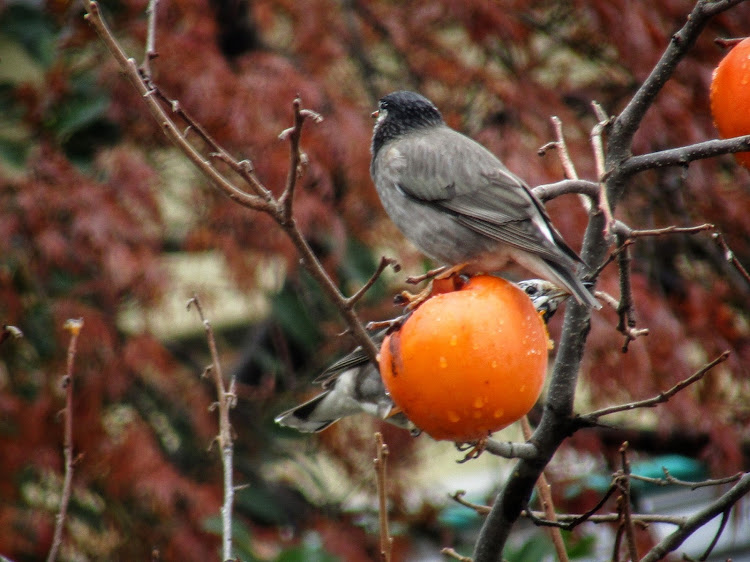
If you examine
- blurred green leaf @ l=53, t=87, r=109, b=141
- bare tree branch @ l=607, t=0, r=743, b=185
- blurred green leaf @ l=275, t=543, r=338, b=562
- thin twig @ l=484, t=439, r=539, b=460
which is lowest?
blurred green leaf @ l=275, t=543, r=338, b=562

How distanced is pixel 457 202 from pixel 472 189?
2.6 inches

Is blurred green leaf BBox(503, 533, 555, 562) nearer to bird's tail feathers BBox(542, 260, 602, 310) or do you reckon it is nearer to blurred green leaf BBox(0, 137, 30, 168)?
bird's tail feathers BBox(542, 260, 602, 310)

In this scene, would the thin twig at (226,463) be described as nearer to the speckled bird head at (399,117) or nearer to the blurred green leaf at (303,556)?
the speckled bird head at (399,117)

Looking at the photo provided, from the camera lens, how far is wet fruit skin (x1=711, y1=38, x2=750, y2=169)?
2014 millimetres

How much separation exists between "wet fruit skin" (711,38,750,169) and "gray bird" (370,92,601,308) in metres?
0.45

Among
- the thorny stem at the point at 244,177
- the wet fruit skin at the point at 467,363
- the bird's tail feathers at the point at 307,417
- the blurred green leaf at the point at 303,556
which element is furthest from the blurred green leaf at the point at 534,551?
the thorny stem at the point at 244,177

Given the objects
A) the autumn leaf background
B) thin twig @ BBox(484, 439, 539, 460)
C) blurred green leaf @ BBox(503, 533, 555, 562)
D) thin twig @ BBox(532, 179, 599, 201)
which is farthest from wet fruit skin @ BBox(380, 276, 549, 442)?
blurred green leaf @ BBox(503, 533, 555, 562)

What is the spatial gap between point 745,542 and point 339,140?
393 cm

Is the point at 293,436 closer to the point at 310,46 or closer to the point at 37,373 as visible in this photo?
the point at 37,373

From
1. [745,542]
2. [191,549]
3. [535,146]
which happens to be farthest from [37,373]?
[745,542]

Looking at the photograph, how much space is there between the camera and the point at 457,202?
8.53 feet

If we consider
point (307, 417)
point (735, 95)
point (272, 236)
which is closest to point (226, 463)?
point (307, 417)

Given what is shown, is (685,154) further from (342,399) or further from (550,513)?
(342,399)

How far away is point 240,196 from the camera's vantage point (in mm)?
1633
